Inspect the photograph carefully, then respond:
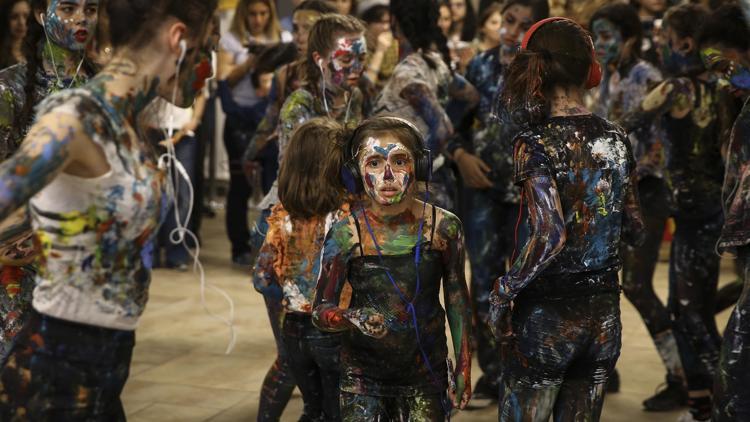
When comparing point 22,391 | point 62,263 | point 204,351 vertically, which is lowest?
point 204,351

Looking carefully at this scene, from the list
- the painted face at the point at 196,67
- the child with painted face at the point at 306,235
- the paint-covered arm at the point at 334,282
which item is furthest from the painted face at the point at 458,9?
the painted face at the point at 196,67

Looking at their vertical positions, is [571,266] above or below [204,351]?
above

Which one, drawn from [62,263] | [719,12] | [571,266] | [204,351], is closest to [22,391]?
[62,263]

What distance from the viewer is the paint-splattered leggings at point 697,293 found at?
17.8 ft

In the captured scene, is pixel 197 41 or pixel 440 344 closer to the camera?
pixel 197 41

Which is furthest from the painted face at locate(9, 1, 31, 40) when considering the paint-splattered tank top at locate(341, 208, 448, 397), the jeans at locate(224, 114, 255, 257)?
the jeans at locate(224, 114, 255, 257)

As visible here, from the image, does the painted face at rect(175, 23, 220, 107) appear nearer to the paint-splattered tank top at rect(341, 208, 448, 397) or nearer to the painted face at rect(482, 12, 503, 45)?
the paint-splattered tank top at rect(341, 208, 448, 397)

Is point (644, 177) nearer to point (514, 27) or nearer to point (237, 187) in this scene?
point (514, 27)

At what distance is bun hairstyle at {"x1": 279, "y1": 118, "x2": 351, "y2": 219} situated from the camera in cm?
444

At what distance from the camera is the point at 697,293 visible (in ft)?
17.9

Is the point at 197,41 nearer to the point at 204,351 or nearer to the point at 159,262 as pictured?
the point at 204,351

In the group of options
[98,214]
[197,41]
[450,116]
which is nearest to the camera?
[98,214]

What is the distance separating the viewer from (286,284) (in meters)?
4.50

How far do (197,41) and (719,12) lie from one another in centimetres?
256
